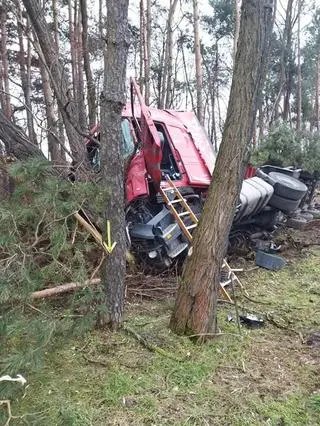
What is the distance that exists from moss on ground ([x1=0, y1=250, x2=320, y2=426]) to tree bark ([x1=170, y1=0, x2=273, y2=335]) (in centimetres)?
27

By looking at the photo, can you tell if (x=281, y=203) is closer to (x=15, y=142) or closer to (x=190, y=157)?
(x=190, y=157)

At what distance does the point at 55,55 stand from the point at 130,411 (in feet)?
11.3

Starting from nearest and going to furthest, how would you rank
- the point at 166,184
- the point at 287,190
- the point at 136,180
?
1. the point at 136,180
2. the point at 166,184
3. the point at 287,190

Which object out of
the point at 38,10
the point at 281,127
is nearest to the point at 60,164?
the point at 38,10

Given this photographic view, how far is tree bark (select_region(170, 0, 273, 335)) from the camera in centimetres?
338

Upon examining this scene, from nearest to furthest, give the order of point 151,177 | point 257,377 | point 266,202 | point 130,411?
point 130,411
point 257,377
point 151,177
point 266,202

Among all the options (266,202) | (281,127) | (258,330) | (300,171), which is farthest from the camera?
(281,127)

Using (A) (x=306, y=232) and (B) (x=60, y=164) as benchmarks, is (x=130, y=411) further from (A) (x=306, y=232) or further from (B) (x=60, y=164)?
(A) (x=306, y=232)

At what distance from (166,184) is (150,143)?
0.77 metres

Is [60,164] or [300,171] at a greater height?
[60,164]

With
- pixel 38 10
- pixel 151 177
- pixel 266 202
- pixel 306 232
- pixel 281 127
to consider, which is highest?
pixel 38 10

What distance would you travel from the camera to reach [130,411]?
2.68 metres

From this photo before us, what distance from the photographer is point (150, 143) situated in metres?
4.88

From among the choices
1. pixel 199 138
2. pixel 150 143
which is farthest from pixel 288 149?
pixel 150 143
